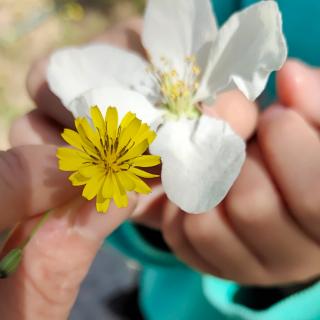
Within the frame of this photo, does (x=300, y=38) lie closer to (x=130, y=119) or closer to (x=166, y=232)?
(x=166, y=232)

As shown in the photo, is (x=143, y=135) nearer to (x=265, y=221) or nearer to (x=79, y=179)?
(x=79, y=179)

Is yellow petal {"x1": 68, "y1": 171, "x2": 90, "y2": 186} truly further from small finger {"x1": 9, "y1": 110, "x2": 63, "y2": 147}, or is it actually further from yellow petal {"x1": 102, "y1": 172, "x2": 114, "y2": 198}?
small finger {"x1": 9, "y1": 110, "x2": 63, "y2": 147}

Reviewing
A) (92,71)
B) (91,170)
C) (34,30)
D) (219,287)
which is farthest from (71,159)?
(34,30)

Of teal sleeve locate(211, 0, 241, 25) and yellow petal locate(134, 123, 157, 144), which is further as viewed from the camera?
teal sleeve locate(211, 0, 241, 25)

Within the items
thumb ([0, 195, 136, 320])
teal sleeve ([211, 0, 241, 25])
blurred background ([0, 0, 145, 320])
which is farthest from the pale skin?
blurred background ([0, 0, 145, 320])

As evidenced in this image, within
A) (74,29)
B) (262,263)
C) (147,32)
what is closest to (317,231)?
(262,263)

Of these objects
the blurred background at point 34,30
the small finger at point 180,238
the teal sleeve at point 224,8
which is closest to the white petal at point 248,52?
the small finger at point 180,238

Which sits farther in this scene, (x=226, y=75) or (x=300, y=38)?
(x=300, y=38)
